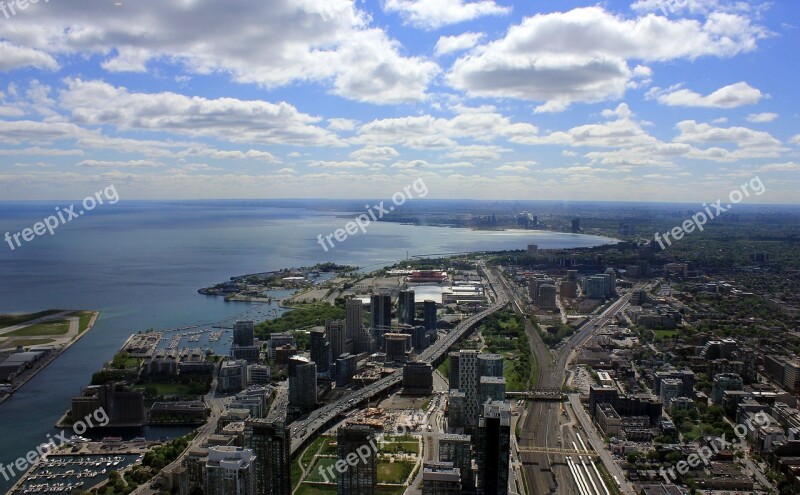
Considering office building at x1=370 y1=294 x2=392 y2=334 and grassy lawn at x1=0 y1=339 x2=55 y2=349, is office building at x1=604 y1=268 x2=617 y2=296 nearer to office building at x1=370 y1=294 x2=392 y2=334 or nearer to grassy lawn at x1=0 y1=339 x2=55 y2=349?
office building at x1=370 y1=294 x2=392 y2=334

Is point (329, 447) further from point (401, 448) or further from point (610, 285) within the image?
point (610, 285)

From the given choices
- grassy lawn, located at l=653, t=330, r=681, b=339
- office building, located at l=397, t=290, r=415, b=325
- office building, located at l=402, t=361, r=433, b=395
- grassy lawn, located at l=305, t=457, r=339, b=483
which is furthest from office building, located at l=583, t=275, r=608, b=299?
grassy lawn, located at l=305, t=457, r=339, b=483

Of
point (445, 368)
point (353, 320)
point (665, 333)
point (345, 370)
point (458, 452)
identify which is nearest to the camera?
point (458, 452)

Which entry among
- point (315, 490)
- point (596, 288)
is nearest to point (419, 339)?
point (315, 490)

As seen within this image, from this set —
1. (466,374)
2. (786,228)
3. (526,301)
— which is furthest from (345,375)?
(786,228)

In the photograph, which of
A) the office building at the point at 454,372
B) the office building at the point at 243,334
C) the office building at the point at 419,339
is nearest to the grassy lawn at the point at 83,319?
the office building at the point at 243,334

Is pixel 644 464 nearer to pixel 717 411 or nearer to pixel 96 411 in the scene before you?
pixel 717 411

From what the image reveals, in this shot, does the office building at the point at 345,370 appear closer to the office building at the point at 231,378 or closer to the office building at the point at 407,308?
the office building at the point at 231,378
